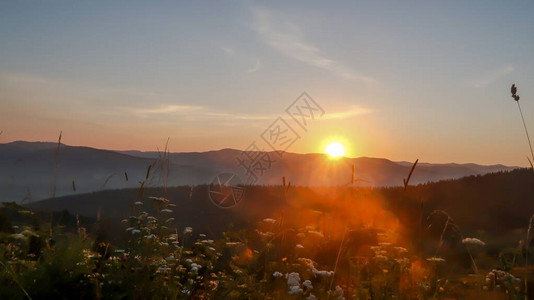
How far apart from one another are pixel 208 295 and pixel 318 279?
1.66m

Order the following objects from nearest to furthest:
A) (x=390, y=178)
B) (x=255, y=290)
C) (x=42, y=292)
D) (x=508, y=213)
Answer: (x=42, y=292), (x=255, y=290), (x=508, y=213), (x=390, y=178)

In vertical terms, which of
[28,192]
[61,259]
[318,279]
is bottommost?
[318,279]

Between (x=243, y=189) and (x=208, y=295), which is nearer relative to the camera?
(x=208, y=295)

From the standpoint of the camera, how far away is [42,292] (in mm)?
3424

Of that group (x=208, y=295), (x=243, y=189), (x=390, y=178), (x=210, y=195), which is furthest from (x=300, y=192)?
(x=390, y=178)

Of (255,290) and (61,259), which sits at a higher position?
(61,259)

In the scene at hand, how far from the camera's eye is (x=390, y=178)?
168 metres

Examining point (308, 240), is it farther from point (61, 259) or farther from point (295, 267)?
point (61, 259)

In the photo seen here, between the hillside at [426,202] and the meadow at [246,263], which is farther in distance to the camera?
the hillside at [426,202]

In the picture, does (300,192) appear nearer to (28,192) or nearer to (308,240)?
(308,240)

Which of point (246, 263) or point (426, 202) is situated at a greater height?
point (426, 202)

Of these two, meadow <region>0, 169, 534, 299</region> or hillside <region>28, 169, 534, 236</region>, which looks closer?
meadow <region>0, 169, 534, 299</region>

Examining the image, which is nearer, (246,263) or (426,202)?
(246,263)

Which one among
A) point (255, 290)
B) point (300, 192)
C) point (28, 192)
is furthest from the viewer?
point (300, 192)
